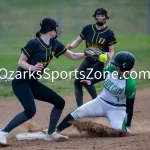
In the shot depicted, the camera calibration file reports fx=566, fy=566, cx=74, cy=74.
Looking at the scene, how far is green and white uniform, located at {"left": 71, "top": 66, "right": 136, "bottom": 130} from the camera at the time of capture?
7852 mm

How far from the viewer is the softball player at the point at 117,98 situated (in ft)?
25.7

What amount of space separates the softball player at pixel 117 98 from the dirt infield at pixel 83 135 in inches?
12.4

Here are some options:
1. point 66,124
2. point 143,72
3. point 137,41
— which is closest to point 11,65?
point 143,72

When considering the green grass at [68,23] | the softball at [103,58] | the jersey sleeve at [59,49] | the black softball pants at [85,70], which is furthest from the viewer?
the green grass at [68,23]

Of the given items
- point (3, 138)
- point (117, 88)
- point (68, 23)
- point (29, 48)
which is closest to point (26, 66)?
point (29, 48)

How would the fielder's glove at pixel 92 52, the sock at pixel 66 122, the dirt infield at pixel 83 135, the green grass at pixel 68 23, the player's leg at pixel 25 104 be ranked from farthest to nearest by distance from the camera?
the green grass at pixel 68 23 < the fielder's glove at pixel 92 52 < the sock at pixel 66 122 < the player's leg at pixel 25 104 < the dirt infield at pixel 83 135

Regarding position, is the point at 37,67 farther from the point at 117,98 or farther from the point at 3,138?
the point at 117,98

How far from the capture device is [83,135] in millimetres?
8383

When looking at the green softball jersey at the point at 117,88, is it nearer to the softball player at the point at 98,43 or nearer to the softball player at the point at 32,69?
the softball player at the point at 32,69

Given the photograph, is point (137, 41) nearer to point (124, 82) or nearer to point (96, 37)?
point (96, 37)

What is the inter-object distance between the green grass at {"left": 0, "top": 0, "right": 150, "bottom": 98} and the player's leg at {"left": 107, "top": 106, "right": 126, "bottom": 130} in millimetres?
8457

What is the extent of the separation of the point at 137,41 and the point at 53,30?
1406 centimetres

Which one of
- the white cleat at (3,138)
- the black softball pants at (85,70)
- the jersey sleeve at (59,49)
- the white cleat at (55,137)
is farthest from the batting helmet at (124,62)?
the white cleat at (3,138)

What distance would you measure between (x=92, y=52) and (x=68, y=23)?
50.8 ft
